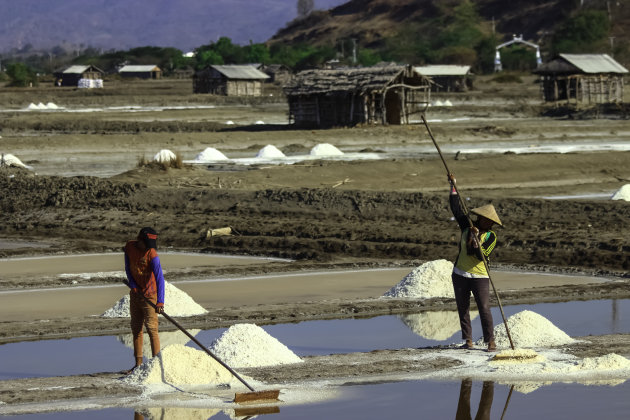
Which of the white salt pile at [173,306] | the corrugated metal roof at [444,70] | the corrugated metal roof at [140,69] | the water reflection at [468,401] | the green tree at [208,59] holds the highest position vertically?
the green tree at [208,59]

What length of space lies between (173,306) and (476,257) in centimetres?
442

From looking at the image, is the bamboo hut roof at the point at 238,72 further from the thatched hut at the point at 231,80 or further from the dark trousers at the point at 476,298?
the dark trousers at the point at 476,298

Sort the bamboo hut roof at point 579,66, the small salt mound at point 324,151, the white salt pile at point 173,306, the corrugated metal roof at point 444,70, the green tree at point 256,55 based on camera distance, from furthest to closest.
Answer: the green tree at point 256,55 → the corrugated metal roof at point 444,70 → the bamboo hut roof at point 579,66 → the small salt mound at point 324,151 → the white salt pile at point 173,306

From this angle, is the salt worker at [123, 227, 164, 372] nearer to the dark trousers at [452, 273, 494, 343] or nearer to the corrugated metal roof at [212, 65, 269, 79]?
the dark trousers at [452, 273, 494, 343]

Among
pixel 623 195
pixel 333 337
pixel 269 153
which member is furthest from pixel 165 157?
pixel 333 337

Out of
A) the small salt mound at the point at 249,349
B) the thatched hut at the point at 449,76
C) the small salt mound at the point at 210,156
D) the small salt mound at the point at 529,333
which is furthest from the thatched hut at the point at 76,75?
the small salt mound at the point at 249,349

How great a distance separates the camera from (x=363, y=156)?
36188mm

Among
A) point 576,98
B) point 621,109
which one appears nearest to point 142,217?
point 621,109

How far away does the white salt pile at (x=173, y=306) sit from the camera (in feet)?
48.0

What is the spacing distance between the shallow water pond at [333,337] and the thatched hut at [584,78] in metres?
51.9

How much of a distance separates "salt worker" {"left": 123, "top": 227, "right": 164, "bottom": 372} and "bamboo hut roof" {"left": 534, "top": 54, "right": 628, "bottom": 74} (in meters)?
57.1

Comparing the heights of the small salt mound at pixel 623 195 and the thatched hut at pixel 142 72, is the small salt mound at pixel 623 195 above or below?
below

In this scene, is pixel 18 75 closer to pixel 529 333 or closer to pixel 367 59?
pixel 367 59

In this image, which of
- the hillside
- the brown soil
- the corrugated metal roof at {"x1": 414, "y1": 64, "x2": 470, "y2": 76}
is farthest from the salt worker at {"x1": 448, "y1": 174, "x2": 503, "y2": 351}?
the hillside
